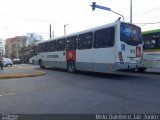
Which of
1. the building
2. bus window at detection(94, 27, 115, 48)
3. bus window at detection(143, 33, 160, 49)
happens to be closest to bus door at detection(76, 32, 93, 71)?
bus window at detection(94, 27, 115, 48)

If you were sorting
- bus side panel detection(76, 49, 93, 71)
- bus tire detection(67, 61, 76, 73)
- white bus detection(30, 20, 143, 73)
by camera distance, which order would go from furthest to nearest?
bus tire detection(67, 61, 76, 73) → bus side panel detection(76, 49, 93, 71) → white bus detection(30, 20, 143, 73)

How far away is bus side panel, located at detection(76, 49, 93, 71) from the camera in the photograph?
15.7m

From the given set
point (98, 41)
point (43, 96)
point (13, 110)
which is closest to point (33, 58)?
point (98, 41)

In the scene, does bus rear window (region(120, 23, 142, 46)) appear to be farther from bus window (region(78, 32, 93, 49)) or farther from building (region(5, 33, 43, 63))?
building (region(5, 33, 43, 63))

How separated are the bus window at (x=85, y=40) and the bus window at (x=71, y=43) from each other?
2.04 ft

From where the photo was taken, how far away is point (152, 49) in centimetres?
1700

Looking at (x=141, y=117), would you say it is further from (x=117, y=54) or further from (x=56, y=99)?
(x=117, y=54)

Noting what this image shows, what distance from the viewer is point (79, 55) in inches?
671

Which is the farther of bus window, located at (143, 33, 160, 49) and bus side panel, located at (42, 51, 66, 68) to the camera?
bus side panel, located at (42, 51, 66, 68)

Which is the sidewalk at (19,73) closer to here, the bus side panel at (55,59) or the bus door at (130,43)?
the bus side panel at (55,59)

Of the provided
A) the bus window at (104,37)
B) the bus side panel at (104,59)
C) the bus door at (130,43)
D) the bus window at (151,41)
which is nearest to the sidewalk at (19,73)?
the bus side panel at (104,59)

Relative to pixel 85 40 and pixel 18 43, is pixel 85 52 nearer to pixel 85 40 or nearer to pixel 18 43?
pixel 85 40

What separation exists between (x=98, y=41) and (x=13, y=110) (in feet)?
29.9

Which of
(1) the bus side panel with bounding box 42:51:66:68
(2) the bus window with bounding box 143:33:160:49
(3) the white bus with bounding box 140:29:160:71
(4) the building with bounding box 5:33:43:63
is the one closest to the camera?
(3) the white bus with bounding box 140:29:160:71
